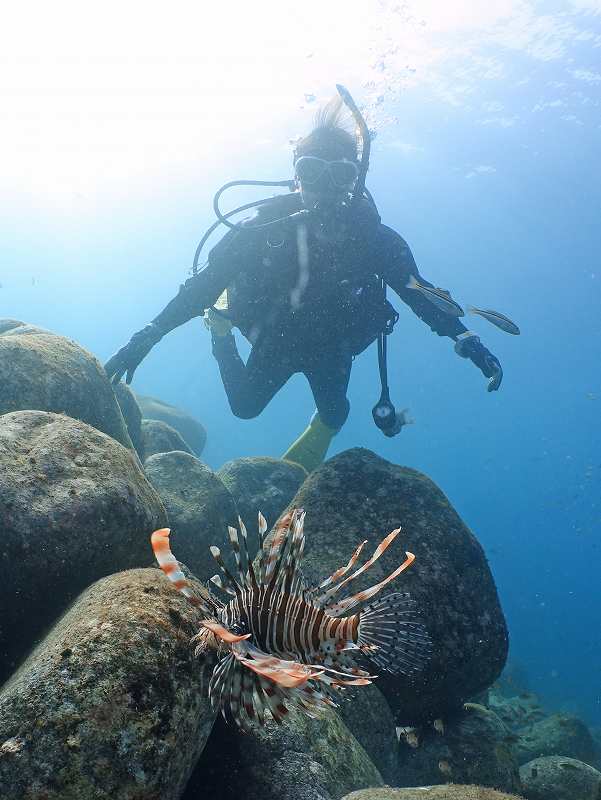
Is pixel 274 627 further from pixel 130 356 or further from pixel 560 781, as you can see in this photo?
pixel 560 781

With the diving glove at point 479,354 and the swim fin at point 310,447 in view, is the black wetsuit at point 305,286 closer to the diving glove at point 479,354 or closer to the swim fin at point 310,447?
the diving glove at point 479,354

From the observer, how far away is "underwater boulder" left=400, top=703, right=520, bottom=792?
4.36 metres

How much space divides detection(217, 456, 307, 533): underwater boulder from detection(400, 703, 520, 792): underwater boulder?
11.8ft

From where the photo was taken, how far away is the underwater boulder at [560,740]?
32.6 ft

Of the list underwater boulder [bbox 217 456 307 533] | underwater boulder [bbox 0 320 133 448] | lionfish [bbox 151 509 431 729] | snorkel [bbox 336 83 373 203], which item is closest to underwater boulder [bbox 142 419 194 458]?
underwater boulder [bbox 217 456 307 533]

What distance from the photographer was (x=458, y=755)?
4.47 metres

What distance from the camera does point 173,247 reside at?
74250 mm

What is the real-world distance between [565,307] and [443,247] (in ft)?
54.3

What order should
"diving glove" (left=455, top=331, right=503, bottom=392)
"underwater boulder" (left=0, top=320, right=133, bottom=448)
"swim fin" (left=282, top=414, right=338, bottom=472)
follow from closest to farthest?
"underwater boulder" (left=0, top=320, right=133, bottom=448)
"diving glove" (left=455, top=331, right=503, bottom=392)
"swim fin" (left=282, top=414, right=338, bottom=472)

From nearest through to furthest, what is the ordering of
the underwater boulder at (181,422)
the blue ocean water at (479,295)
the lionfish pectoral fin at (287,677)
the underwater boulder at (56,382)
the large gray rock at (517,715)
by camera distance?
the lionfish pectoral fin at (287,677), the underwater boulder at (56,382), the large gray rock at (517,715), the underwater boulder at (181,422), the blue ocean water at (479,295)

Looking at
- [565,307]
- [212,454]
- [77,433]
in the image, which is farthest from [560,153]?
[212,454]

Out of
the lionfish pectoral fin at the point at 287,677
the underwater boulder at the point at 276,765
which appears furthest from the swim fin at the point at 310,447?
the lionfish pectoral fin at the point at 287,677

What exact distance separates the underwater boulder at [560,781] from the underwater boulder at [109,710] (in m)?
5.16

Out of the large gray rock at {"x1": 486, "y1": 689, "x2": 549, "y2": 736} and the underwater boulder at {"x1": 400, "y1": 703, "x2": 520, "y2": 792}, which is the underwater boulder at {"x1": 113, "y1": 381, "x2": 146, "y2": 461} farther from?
the large gray rock at {"x1": 486, "y1": 689, "x2": 549, "y2": 736}
